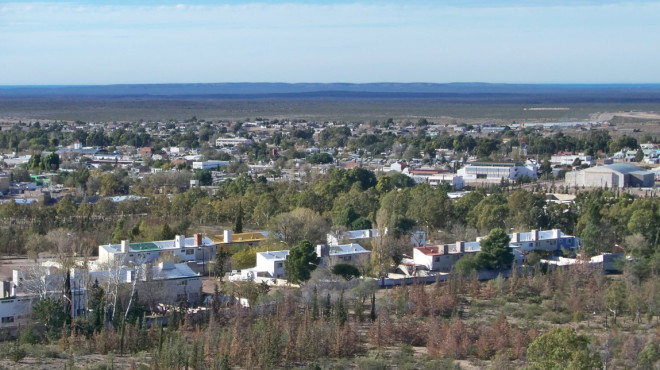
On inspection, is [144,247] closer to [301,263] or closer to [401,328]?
[301,263]

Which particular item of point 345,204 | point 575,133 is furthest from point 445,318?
point 575,133

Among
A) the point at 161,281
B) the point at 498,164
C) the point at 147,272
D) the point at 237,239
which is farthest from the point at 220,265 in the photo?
the point at 498,164

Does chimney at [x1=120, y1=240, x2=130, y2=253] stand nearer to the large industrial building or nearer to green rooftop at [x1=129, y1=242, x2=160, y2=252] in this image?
green rooftop at [x1=129, y1=242, x2=160, y2=252]

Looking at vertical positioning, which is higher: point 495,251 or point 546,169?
point 495,251

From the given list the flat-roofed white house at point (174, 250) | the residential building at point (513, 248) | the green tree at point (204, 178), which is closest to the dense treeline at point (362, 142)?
the green tree at point (204, 178)

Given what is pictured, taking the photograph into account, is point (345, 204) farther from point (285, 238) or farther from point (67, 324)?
point (67, 324)

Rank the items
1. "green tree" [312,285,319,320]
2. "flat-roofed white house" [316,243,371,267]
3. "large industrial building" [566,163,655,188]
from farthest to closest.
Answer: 1. "large industrial building" [566,163,655,188]
2. "flat-roofed white house" [316,243,371,267]
3. "green tree" [312,285,319,320]

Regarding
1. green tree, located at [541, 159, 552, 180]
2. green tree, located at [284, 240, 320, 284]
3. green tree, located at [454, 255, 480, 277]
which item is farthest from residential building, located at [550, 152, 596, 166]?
green tree, located at [284, 240, 320, 284]

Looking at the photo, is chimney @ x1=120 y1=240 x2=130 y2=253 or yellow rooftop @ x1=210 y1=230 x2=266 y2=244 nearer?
chimney @ x1=120 y1=240 x2=130 y2=253
